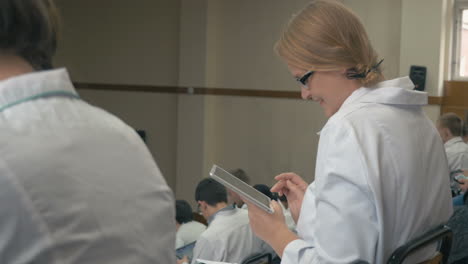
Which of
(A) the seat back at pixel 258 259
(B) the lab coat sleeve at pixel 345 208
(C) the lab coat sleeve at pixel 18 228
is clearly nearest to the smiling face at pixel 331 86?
(B) the lab coat sleeve at pixel 345 208

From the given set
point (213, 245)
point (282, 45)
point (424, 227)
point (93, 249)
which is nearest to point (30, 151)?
point (93, 249)

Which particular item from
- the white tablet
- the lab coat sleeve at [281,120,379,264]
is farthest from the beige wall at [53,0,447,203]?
the lab coat sleeve at [281,120,379,264]

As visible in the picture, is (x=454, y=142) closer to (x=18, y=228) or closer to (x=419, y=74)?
(x=419, y=74)

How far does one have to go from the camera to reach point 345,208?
1.50 meters

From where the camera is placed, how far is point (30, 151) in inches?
31.5

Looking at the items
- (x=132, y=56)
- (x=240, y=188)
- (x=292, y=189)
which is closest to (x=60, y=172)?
(x=240, y=188)

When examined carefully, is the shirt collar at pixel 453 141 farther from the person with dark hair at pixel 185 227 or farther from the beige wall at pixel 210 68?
the person with dark hair at pixel 185 227

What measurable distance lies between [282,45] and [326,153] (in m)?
0.36

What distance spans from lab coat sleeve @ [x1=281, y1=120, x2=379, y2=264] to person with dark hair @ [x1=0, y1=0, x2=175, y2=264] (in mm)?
622

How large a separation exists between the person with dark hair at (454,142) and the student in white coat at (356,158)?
3743 millimetres

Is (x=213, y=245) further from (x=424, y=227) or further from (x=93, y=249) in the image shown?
(x=93, y=249)

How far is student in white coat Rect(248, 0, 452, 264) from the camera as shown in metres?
1.51

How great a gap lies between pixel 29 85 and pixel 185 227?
13.3 ft

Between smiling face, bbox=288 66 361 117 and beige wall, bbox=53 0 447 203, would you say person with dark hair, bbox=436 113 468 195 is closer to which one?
beige wall, bbox=53 0 447 203
